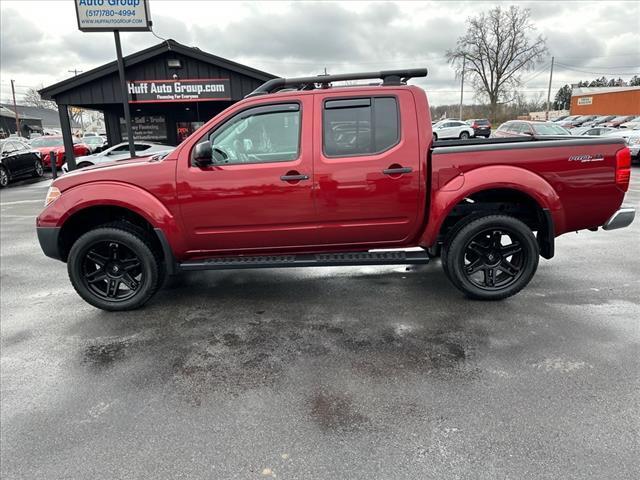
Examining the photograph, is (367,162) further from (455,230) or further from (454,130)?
(454,130)

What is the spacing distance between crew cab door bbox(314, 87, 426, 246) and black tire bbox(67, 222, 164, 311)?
5.57 ft

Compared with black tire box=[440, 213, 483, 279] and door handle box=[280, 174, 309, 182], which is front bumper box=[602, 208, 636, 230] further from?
door handle box=[280, 174, 309, 182]

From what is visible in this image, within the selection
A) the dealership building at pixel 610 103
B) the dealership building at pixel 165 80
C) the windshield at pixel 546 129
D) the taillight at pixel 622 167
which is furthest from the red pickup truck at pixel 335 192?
the dealership building at pixel 610 103

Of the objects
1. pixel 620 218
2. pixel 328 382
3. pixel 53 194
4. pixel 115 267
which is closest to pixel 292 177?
pixel 328 382

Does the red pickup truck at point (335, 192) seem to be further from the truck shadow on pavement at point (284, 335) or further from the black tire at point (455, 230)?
the truck shadow on pavement at point (284, 335)

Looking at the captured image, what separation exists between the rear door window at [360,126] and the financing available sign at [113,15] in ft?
26.5

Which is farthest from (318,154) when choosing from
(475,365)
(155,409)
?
(155,409)

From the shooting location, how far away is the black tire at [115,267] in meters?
4.17

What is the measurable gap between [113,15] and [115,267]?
8.12 m

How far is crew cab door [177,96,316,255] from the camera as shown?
157 inches

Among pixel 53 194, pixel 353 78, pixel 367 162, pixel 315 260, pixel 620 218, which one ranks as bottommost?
pixel 315 260

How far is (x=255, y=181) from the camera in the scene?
3988 millimetres

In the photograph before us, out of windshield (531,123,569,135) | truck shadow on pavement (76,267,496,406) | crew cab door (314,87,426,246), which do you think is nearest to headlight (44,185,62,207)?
truck shadow on pavement (76,267,496,406)

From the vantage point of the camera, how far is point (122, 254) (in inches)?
174
